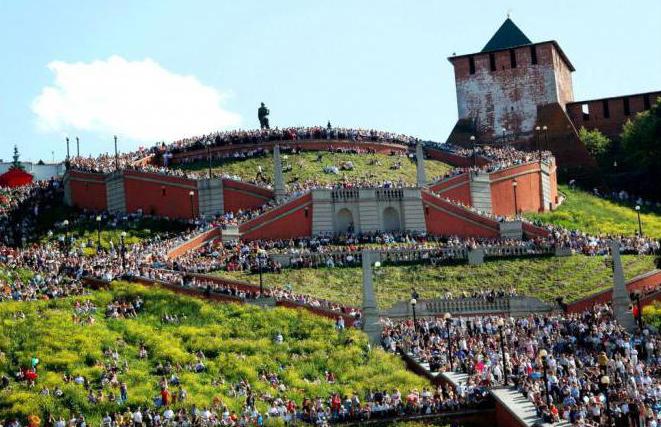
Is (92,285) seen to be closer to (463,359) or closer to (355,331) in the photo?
(355,331)

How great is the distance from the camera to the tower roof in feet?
321

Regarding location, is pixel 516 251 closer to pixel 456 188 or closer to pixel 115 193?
pixel 456 188

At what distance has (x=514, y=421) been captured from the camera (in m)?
36.9

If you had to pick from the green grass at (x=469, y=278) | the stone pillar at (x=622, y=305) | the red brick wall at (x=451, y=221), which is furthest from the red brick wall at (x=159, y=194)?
the stone pillar at (x=622, y=305)

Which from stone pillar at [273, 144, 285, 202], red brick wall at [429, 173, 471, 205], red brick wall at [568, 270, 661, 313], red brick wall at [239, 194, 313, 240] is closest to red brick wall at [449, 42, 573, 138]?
red brick wall at [429, 173, 471, 205]

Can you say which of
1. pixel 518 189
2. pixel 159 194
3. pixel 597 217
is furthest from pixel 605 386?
pixel 597 217

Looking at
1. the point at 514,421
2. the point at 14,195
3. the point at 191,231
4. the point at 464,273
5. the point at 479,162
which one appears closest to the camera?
the point at 514,421

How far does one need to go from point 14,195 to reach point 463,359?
1566 inches

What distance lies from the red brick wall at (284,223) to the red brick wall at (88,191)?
11.2 metres

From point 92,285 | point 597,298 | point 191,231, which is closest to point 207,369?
point 92,285

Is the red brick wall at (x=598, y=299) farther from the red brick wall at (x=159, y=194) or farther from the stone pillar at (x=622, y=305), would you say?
the red brick wall at (x=159, y=194)

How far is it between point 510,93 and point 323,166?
23.3 meters

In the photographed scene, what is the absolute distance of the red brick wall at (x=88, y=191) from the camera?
7331cm

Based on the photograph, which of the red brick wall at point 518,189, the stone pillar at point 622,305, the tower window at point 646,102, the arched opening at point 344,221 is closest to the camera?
the stone pillar at point 622,305
